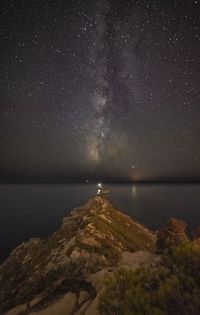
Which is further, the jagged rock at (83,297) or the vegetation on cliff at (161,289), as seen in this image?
the jagged rock at (83,297)

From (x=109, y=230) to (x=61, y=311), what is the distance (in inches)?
878

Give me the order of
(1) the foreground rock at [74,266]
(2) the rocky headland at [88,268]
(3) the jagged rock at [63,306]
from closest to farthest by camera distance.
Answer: (2) the rocky headland at [88,268], (3) the jagged rock at [63,306], (1) the foreground rock at [74,266]

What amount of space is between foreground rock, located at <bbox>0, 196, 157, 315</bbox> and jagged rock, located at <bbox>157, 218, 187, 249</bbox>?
2.51 meters

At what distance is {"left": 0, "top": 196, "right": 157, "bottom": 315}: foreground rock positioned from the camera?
25920 mm

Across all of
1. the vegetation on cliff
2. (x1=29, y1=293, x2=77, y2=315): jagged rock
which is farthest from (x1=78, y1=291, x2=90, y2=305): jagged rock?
the vegetation on cliff

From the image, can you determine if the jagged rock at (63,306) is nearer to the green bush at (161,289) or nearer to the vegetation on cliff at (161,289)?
the vegetation on cliff at (161,289)

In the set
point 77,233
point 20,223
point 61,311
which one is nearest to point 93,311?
point 61,311

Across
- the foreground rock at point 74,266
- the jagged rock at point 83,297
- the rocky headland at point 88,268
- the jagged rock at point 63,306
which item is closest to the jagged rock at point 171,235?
the rocky headland at point 88,268

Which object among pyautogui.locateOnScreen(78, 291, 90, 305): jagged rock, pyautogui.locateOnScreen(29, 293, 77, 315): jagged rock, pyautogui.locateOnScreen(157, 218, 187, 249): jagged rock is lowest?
pyautogui.locateOnScreen(29, 293, 77, 315): jagged rock

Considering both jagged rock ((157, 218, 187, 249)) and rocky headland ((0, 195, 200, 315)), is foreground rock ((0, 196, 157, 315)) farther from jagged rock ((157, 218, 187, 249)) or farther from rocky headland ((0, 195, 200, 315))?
jagged rock ((157, 218, 187, 249))

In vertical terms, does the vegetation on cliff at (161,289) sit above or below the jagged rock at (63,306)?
above

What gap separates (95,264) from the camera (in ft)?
109

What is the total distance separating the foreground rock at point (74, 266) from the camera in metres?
25.9

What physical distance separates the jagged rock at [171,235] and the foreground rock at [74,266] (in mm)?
2513
